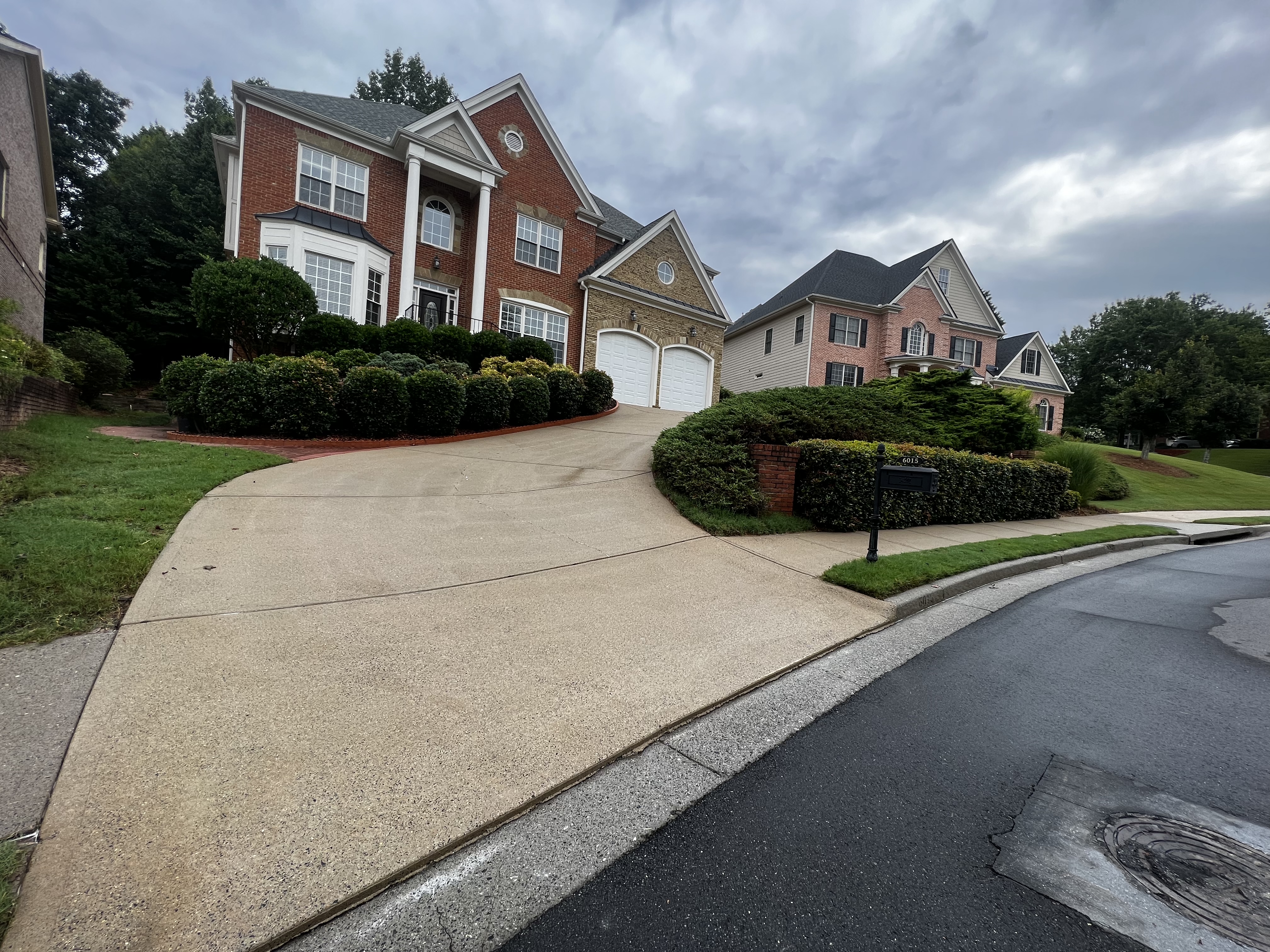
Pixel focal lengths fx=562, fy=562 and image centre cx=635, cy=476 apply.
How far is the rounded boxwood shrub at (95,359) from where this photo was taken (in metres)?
13.7

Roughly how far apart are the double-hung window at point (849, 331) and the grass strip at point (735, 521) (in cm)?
2144

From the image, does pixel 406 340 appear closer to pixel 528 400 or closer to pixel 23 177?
pixel 528 400

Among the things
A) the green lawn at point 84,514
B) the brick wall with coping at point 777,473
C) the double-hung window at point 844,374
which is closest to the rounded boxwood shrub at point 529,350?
the green lawn at point 84,514

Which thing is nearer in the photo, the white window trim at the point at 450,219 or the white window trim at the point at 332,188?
the white window trim at the point at 332,188

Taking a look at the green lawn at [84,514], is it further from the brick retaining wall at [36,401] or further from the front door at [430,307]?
the front door at [430,307]

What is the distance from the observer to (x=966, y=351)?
28781 mm

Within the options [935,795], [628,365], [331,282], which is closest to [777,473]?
[935,795]

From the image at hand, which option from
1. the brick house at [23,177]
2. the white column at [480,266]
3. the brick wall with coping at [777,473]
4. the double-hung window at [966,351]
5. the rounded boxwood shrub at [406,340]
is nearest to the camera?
the brick wall with coping at [777,473]

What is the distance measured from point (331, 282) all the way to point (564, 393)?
7.63m

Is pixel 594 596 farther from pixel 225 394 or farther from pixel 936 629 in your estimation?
pixel 225 394

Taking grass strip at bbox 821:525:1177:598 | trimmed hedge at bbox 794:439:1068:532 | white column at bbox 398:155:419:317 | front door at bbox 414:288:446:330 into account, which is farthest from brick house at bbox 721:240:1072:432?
grass strip at bbox 821:525:1177:598

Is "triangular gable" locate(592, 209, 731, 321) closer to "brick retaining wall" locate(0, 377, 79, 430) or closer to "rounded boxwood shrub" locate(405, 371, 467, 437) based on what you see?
"rounded boxwood shrub" locate(405, 371, 467, 437)

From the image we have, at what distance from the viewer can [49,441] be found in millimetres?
7145

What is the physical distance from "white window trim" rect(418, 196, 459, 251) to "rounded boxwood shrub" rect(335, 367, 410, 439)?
9.60 metres
